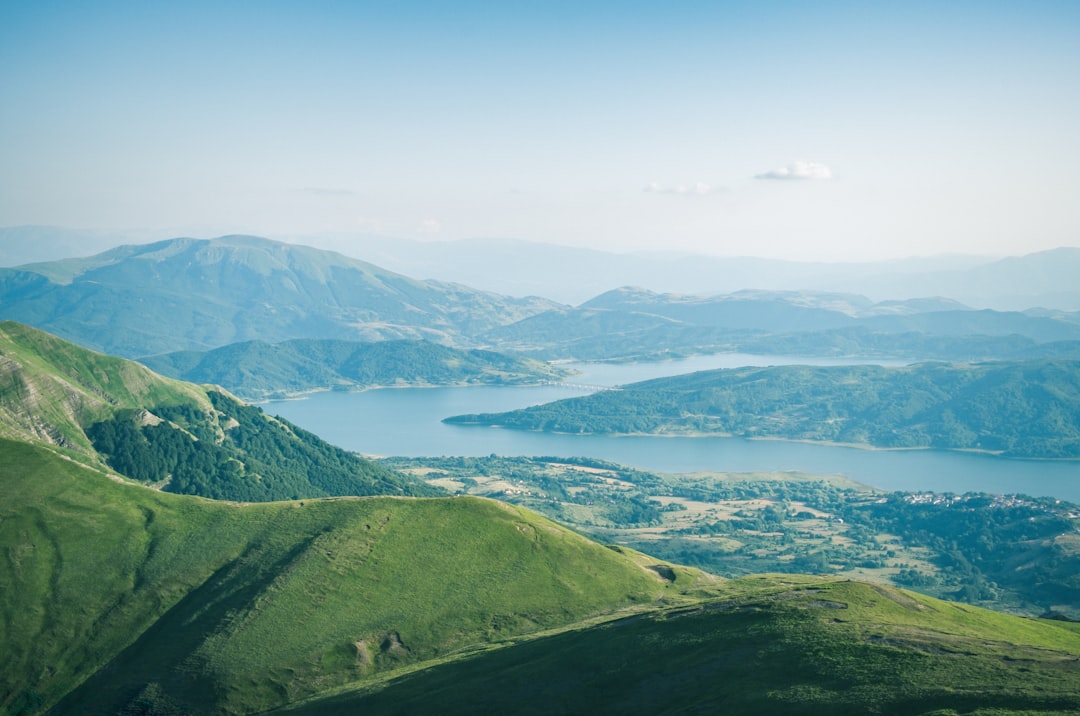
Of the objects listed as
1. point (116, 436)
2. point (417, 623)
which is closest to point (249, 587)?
point (417, 623)

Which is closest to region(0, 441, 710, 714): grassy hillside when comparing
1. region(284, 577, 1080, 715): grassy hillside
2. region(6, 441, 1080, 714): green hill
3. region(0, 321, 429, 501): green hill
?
region(6, 441, 1080, 714): green hill

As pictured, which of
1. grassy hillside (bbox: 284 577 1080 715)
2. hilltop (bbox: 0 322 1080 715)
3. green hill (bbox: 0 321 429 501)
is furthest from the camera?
green hill (bbox: 0 321 429 501)

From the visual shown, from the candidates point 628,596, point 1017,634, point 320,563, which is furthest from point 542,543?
point 1017,634

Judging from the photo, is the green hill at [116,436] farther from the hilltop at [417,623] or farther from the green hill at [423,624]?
the green hill at [423,624]

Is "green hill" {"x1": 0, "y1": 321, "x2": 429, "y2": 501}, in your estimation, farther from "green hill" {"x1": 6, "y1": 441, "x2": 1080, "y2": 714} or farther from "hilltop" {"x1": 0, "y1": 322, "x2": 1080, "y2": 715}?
"green hill" {"x1": 6, "y1": 441, "x2": 1080, "y2": 714}

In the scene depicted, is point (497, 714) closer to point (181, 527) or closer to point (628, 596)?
point (628, 596)

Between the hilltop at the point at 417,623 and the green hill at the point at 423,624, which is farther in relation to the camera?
the hilltop at the point at 417,623

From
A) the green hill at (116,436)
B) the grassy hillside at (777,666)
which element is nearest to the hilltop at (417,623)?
the grassy hillside at (777,666)
